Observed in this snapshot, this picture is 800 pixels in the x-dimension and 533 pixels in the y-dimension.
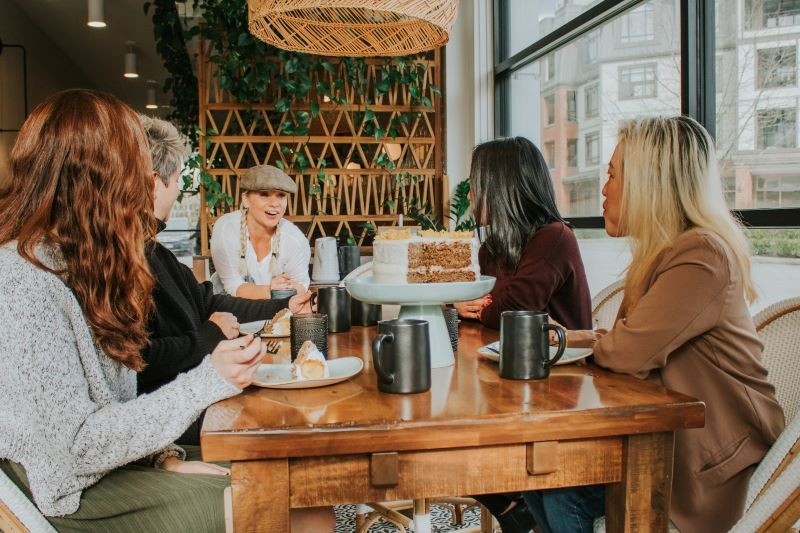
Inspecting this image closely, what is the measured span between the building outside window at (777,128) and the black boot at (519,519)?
141 centimetres

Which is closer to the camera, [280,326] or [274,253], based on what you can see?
[280,326]

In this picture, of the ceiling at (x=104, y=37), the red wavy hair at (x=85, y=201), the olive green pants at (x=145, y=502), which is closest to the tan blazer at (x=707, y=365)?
the olive green pants at (x=145, y=502)

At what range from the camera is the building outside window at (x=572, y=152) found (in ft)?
11.8

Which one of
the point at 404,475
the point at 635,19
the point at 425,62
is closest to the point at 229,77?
the point at 425,62

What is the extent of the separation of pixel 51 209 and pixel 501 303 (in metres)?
1.23

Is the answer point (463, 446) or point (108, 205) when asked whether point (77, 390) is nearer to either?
point (108, 205)

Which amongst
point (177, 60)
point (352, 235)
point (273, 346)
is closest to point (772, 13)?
point (273, 346)

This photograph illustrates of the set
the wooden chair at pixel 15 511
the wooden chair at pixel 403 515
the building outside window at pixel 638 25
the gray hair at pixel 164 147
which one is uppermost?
the building outside window at pixel 638 25

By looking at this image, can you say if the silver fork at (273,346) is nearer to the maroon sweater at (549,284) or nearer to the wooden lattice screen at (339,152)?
the maroon sweater at (549,284)

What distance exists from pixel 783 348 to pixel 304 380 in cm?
100

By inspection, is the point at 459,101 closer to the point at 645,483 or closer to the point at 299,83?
the point at 299,83

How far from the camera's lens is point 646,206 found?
148cm

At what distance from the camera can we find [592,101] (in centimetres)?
341

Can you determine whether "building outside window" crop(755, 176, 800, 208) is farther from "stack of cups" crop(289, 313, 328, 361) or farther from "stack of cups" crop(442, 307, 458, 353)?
"stack of cups" crop(289, 313, 328, 361)
